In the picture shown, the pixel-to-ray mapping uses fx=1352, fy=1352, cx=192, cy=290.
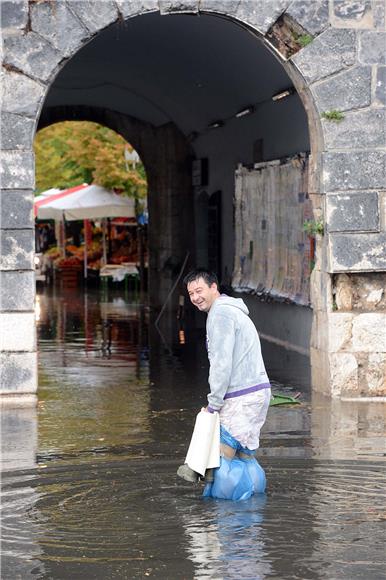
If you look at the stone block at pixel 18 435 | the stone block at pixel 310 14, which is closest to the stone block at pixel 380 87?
the stone block at pixel 310 14

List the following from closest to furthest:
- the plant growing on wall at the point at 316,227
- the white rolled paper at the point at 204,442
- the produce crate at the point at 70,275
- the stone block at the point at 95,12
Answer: the white rolled paper at the point at 204,442, the stone block at the point at 95,12, the plant growing on wall at the point at 316,227, the produce crate at the point at 70,275

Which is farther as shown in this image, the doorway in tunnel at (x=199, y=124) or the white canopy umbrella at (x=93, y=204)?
the white canopy umbrella at (x=93, y=204)

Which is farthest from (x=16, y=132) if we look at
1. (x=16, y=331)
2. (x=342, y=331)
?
(x=342, y=331)

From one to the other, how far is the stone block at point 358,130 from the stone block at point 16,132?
2.73 m

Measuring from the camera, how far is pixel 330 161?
41.2ft

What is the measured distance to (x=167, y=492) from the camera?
864 cm

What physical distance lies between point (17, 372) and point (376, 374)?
3.32 metres

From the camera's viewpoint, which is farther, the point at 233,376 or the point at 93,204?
the point at 93,204

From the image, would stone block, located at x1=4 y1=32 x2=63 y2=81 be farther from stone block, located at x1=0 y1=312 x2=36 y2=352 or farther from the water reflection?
the water reflection

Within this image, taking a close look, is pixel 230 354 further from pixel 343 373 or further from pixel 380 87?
pixel 380 87

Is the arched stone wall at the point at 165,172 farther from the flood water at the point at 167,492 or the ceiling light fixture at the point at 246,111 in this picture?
the flood water at the point at 167,492

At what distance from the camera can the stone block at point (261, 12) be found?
488 inches

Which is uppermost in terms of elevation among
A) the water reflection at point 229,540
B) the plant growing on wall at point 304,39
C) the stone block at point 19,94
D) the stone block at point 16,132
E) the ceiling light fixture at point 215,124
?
the ceiling light fixture at point 215,124

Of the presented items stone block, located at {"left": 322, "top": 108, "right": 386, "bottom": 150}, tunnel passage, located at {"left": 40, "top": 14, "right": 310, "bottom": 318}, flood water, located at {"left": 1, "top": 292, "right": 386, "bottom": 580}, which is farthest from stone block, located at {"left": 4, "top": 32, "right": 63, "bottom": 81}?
flood water, located at {"left": 1, "top": 292, "right": 386, "bottom": 580}
